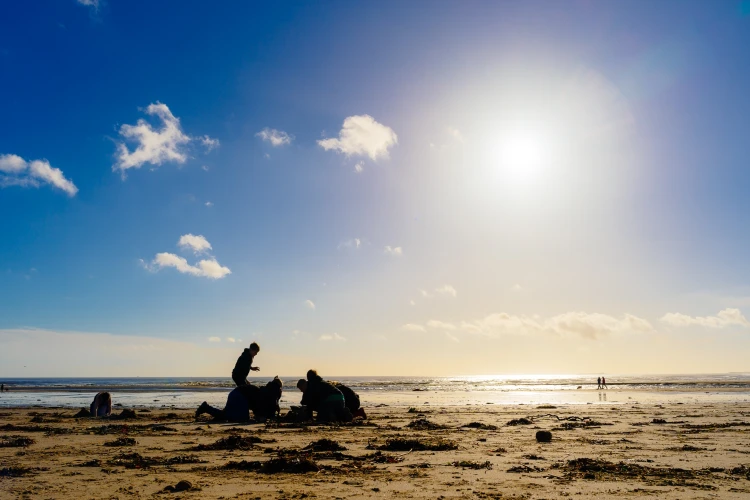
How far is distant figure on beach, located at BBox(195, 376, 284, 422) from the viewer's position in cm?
1478

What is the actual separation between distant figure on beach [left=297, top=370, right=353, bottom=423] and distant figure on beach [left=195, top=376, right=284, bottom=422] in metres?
0.93

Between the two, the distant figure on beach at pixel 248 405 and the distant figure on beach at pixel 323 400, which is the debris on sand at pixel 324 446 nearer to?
the distant figure on beach at pixel 323 400

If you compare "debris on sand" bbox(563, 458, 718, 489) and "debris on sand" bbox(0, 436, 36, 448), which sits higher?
"debris on sand" bbox(563, 458, 718, 489)

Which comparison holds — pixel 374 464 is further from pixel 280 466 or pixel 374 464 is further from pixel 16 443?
pixel 16 443

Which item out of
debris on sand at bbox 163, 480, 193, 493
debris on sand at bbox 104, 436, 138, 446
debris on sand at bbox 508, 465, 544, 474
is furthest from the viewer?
debris on sand at bbox 104, 436, 138, 446

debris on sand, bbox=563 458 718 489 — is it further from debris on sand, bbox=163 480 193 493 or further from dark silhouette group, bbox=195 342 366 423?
dark silhouette group, bbox=195 342 366 423

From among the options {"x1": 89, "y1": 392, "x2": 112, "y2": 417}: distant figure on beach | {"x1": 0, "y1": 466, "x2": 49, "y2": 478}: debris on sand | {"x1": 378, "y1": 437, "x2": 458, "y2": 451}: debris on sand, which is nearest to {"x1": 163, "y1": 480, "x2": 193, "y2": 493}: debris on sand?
{"x1": 0, "y1": 466, "x2": 49, "y2": 478}: debris on sand

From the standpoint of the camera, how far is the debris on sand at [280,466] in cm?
707

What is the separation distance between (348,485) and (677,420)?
14.1m

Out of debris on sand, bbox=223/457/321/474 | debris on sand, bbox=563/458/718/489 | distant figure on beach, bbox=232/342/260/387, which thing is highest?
distant figure on beach, bbox=232/342/260/387

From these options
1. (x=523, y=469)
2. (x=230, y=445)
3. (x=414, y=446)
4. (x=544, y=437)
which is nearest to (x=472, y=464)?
(x=523, y=469)

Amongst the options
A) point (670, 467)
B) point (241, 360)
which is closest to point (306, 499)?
point (670, 467)

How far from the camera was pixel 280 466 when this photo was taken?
7.18 m

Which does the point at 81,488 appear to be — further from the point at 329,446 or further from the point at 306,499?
the point at 329,446
